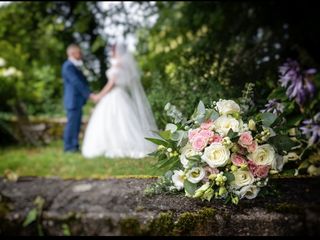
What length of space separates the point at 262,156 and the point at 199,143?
0.62 feet

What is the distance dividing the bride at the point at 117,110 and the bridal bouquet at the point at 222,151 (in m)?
0.50

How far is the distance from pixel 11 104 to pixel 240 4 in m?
2.32

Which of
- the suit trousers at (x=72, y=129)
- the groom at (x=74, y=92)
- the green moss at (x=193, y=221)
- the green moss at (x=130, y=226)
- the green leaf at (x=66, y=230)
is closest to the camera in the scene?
the green moss at (x=193, y=221)

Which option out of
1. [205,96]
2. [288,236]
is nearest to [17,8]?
[205,96]

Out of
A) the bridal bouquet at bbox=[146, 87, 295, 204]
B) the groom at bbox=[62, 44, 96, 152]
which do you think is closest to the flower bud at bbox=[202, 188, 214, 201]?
the bridal bouquet at bbox=[146, 87, 295, 204]

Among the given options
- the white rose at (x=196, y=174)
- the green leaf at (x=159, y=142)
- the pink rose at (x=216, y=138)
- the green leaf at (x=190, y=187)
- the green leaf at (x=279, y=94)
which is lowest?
the green leaf at (x=190, y=187)

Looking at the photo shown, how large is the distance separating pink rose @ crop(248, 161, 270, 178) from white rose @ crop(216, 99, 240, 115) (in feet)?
0.52

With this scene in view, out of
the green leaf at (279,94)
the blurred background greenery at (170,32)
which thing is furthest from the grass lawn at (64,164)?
the green leaf at (279,94)

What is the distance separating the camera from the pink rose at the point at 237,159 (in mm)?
1259

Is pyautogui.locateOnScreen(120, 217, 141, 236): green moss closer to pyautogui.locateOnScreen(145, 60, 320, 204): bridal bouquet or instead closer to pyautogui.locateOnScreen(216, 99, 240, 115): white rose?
pyautogui.locateOnScreen(145, 60, 320, 204): bridal bouquet

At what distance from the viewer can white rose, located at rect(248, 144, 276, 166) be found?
1.27 m

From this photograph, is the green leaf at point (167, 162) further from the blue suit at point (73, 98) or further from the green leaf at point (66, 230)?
the blue suit at point (73, 98)

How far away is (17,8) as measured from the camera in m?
2.93

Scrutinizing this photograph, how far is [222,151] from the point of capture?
1.23 metres
